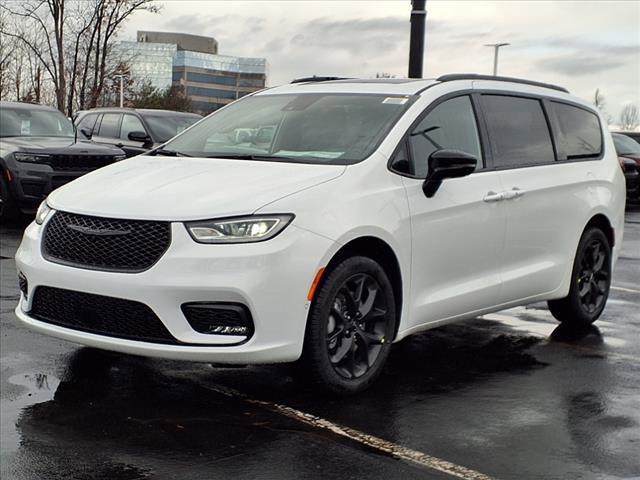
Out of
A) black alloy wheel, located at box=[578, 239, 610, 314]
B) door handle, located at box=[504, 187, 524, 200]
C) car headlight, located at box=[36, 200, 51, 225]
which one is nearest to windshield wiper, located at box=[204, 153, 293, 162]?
car headlight, located at box=[36, 200, 51, 225]

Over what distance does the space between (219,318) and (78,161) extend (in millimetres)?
9256

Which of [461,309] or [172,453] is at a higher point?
[461,309]

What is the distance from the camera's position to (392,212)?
538 centimetres

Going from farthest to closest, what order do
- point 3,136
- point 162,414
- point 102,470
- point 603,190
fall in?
point 3,136
point 603,190
point 162,414
point 102,470

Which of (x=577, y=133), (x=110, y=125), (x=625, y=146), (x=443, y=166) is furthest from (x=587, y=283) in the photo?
(x=625, y=146)

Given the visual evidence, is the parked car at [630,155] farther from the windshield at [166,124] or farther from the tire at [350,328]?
the tire at [350,328]

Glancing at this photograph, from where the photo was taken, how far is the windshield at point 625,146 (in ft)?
77.6

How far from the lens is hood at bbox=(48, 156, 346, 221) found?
4844 mm

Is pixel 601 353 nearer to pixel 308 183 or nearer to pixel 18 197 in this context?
pixel 308 183

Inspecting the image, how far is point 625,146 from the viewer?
78.8 ft

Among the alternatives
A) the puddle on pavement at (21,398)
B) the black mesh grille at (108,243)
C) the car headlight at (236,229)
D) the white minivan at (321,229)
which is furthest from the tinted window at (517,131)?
the puddle on pavement at (21,398)

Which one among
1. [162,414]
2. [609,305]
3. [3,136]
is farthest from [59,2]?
[162,414]

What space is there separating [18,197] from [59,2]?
2725 cm

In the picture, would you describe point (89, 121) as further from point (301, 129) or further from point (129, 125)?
point (301, 129)
